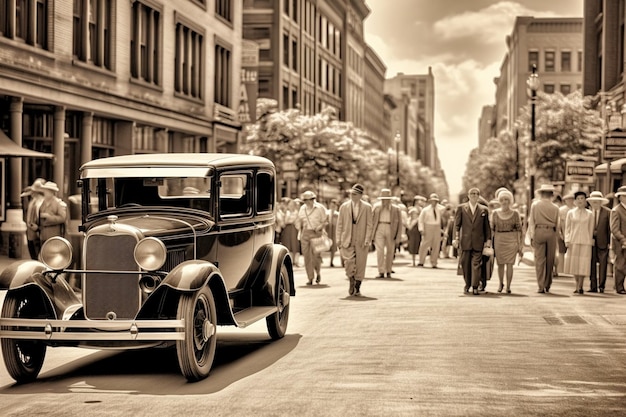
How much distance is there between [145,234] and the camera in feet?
31.0

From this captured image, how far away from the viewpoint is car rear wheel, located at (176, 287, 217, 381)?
8867 mm

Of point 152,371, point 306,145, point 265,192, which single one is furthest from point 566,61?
point 152,371

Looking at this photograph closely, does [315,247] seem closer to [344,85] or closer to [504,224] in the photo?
[504,224]

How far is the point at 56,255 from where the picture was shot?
9547 millimetres

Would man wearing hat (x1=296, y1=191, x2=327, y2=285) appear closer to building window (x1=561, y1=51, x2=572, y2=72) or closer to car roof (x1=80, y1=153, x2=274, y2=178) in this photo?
car roof (x1=80, y1=153, x2=274, y2=178)

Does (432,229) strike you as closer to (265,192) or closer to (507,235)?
(507,235)

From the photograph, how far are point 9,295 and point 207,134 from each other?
100 ft

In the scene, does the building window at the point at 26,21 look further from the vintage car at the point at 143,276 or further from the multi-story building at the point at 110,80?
the vintage car at the point at 143,276

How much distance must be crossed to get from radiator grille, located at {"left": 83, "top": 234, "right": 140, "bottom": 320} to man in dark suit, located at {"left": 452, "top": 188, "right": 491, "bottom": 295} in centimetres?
1039

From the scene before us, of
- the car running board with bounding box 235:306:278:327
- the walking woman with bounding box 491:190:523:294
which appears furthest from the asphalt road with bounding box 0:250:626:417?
the walking woman with bounding box 491:190:523:294

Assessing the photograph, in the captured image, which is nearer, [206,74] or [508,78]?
[206,74]

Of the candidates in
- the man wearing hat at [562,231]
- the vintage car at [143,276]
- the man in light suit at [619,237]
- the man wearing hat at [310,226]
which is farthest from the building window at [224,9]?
the vintage car at [143,276]

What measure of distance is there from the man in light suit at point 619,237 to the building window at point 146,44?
17.9 meters

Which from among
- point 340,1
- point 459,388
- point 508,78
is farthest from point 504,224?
point 508,78
